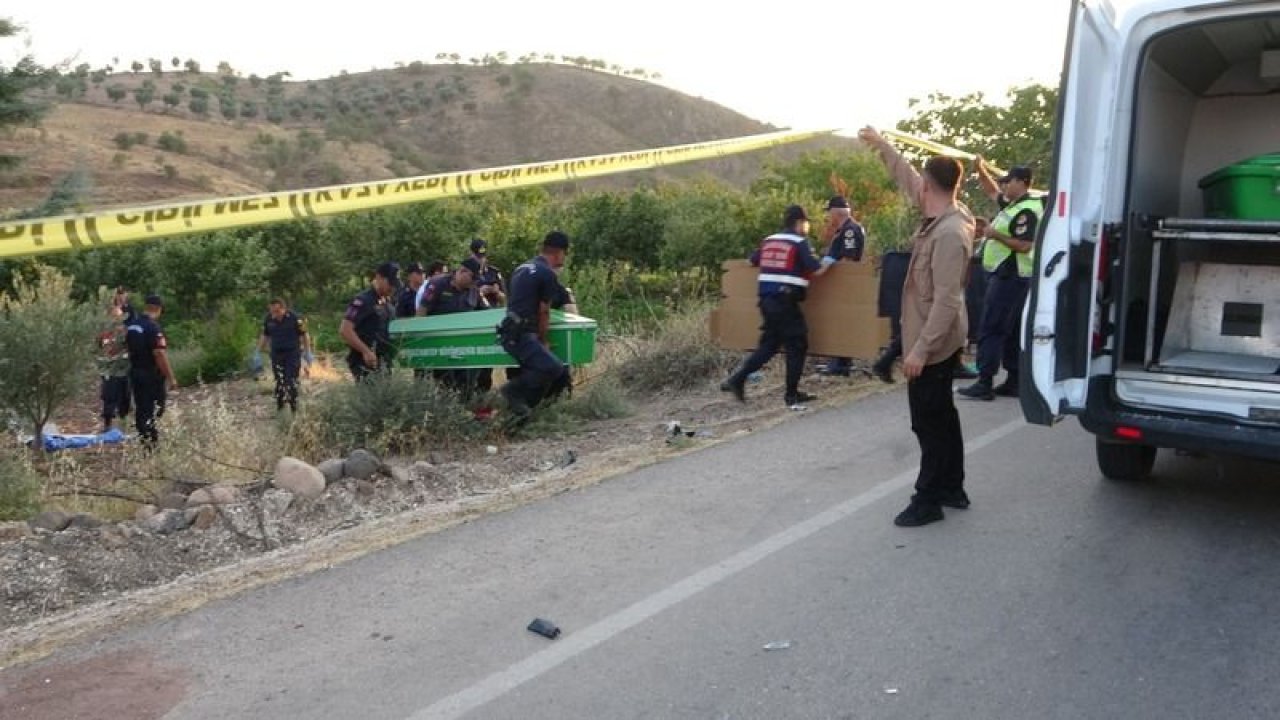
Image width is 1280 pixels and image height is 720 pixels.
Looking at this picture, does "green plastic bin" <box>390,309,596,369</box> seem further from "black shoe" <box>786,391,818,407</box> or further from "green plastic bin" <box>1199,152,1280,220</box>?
"green plastic bin" <box>1199,152,1280,220</box>

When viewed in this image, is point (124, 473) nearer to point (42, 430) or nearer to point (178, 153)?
point (42, 430)

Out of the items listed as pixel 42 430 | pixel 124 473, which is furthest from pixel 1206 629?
pixel 42 430

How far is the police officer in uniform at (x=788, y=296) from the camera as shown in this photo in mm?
9039

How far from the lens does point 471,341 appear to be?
924cm

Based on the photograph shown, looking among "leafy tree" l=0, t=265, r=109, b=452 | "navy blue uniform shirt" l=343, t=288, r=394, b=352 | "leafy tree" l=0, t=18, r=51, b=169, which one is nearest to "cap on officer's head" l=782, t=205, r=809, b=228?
"navy blue uniform shirt" l=343, t=288, r=394, b=352

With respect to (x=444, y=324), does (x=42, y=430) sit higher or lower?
lower

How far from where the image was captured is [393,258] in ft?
88.7

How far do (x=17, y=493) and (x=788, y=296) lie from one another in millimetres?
5726

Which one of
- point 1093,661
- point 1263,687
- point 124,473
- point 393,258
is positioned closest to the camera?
point 1263,687

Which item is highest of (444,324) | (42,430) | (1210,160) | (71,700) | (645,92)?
(645,92)

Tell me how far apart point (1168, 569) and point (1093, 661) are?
113 centimetres

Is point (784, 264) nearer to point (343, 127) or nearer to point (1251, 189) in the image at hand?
point (1251, 189)

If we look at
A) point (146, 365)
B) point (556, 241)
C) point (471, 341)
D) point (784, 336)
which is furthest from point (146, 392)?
point (784, 336)

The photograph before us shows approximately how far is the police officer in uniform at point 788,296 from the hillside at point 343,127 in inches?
1021
